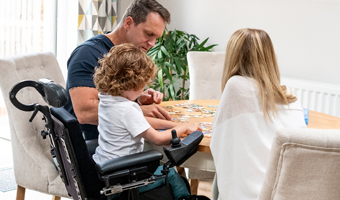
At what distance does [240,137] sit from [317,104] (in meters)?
2.00

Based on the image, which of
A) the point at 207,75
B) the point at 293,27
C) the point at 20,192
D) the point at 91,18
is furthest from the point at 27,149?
the point at 293,27

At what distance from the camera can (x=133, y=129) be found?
4.92 ft

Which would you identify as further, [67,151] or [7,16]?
[7,16]

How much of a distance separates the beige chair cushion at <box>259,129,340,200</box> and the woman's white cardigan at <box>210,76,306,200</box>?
1.38 ft

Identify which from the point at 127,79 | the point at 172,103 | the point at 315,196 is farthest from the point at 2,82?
the point at 315,196

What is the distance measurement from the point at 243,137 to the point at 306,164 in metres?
0.50

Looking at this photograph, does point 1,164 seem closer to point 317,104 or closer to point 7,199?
point 7,199

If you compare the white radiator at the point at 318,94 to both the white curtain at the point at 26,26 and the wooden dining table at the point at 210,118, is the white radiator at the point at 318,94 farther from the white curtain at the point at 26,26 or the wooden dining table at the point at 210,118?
the white curtain at the point at 26,26

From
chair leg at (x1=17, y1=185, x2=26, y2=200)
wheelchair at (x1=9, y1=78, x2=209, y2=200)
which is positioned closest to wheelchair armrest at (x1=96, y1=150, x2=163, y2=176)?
wheelchair at (x1=9, y1=78, x2=209, y2=200)

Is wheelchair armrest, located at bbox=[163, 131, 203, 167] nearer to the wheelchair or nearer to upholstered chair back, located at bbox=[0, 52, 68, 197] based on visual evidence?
the wheelchair

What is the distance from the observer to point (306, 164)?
94cm

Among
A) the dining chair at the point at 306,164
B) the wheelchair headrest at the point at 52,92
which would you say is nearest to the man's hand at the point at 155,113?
the wheelchair headrest at the point at 52,92

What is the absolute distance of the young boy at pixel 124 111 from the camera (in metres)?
1.51

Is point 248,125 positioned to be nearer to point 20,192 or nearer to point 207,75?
point 20,192
